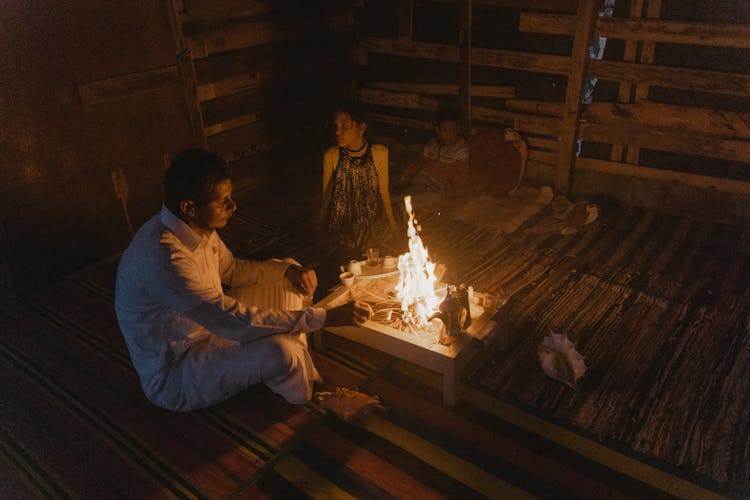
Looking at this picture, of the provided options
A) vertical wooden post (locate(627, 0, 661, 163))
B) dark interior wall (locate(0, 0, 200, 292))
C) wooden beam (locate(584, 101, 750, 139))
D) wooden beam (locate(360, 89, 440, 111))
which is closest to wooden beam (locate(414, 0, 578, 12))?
vertical wooden post (locate(627, 0, 661, 163))

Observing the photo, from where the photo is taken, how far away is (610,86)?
685 cm

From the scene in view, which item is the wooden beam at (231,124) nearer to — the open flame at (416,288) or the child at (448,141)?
the child at (448,141)

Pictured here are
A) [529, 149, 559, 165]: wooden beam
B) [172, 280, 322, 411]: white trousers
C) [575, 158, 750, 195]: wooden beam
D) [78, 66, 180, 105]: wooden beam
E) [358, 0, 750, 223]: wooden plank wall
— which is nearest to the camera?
[172, 280, 322, 411]: white trousers

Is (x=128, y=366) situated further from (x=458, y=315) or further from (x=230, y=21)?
(x=230, y=21)

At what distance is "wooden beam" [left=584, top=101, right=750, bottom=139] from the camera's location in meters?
6.21

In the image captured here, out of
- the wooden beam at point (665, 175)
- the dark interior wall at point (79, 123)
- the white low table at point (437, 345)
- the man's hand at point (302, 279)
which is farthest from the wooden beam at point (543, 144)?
the man's hand at point (302, 279)

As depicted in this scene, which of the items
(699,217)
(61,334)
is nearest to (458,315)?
(61,334)

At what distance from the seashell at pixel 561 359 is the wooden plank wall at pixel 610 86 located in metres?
3.37

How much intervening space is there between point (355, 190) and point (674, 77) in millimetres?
3625

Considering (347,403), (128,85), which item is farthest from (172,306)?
(128,85)

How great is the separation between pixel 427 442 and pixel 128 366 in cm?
239

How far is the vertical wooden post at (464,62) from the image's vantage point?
7.33m

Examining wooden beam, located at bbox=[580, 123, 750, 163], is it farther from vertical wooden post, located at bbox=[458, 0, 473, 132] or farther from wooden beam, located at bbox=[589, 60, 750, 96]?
vertical wooden post, located at bbox=[458, 0, 473, 132]

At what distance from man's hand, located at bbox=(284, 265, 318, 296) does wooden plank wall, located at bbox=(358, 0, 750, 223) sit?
14.0ft
